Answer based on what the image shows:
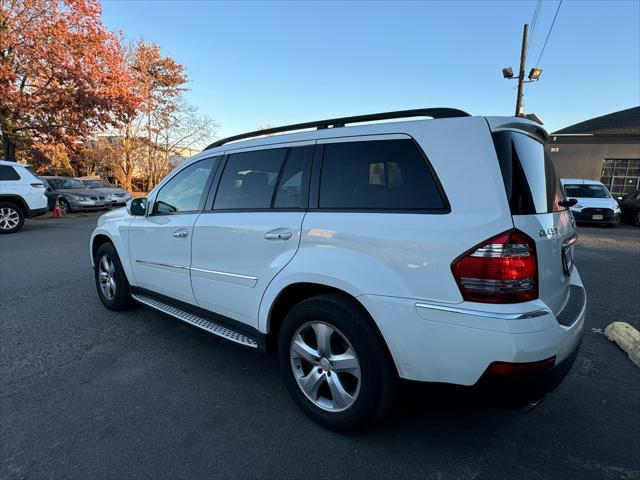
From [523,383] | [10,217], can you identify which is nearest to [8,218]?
[10,217]

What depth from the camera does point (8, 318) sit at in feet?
13.8

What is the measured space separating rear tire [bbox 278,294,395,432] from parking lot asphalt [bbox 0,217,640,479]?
0.14 m

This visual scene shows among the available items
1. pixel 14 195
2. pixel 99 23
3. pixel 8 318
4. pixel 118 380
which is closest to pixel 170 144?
pixel 99 23

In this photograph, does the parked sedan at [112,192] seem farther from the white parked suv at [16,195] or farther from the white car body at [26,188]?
the white parked suv at [16,195]

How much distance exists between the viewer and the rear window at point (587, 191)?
14047 mm

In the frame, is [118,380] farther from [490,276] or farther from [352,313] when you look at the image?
[490,276]

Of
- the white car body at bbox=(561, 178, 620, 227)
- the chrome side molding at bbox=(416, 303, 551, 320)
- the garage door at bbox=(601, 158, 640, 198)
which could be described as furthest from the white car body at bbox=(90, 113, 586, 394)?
the garage door at bbox=(601, 158, 640, 198)

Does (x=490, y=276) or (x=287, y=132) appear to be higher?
(x=287, y=132)

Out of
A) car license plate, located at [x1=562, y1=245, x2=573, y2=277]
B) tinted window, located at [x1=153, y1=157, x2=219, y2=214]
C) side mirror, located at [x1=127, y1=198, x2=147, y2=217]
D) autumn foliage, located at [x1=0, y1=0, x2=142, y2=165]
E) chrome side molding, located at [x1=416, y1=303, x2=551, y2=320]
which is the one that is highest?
autumn foliage, located at [x1=0, y1=0, x2=142, y2=165]

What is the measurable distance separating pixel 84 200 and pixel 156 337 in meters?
14.9

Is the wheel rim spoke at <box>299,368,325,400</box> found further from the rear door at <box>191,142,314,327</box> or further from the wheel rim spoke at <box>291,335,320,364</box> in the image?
the rear door at <box>191,142,314,327</box>

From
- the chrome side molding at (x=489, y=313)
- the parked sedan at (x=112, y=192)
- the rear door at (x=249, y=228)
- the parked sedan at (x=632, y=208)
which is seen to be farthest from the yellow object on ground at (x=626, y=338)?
the parked sedan at (x=112, y=192)

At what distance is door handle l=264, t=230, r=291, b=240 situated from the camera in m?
2.48

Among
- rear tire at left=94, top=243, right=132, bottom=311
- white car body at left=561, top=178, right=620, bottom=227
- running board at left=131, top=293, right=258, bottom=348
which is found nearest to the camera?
running board at left=131, top=293, right=258, bottom=348
